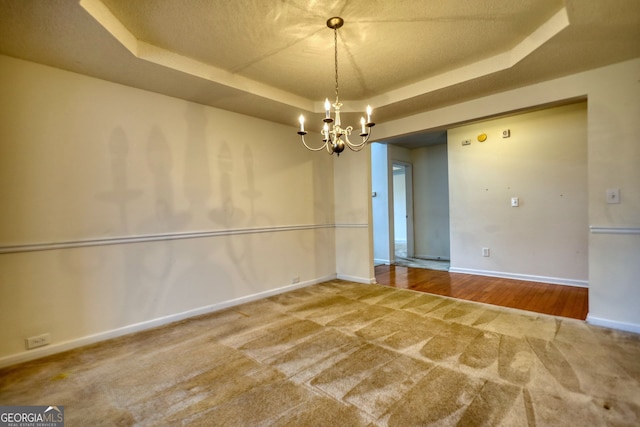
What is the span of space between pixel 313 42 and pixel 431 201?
4.66 meters

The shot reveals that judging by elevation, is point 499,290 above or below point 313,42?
below

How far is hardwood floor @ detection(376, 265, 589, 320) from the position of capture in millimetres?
3020

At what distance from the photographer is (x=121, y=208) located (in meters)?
2.56

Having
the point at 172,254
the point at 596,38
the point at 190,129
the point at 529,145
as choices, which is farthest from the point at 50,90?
the point at 529,145

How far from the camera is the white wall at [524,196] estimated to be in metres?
3.68

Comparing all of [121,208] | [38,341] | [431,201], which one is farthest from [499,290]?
[38,341]

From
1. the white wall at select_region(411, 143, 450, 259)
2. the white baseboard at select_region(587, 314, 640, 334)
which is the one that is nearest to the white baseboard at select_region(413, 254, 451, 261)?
the white wall at select_region(411, 143, 450, 259)

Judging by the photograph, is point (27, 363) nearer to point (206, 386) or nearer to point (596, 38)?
point (206, 386)

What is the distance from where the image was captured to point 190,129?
9.81 ft

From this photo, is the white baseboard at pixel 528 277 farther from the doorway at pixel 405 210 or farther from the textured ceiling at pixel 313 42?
the textured ceiling at pixel 313 42

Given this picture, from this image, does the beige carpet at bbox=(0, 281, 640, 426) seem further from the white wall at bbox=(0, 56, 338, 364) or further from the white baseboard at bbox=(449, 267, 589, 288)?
the white baseboard at bbox=(449, 267, 589, 288)

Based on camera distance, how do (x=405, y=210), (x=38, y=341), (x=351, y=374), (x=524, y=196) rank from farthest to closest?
(x=405, y=210) → (x=524, y=196) → (x=38, y=341) → (x=351, y=374)

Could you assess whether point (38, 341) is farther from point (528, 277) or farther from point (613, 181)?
point (528, 277)

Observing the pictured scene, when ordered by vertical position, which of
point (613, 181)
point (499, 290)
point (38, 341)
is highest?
point (613, 181)
